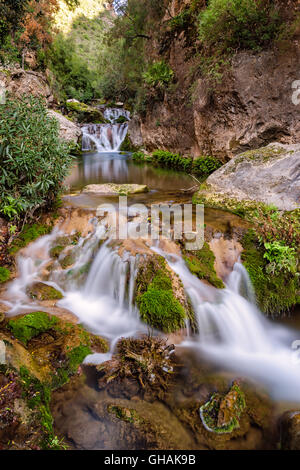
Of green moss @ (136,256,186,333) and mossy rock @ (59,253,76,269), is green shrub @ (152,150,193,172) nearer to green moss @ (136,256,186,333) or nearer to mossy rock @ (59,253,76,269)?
mossy rock @ (59,253,76,269)

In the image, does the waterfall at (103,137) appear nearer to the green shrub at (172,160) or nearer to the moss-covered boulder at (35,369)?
the green shrub at (172,160)

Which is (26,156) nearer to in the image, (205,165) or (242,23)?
(205,165)

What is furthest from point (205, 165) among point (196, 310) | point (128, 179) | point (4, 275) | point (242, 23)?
point (4, 275)

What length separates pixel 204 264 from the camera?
14.4 ft

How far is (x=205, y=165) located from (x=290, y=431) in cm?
1011

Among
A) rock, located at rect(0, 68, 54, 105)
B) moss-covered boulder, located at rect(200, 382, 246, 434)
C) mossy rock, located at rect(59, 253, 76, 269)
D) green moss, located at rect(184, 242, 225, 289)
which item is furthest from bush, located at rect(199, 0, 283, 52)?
moss-covered boulder, located at rect(200, 382, 246, 434)

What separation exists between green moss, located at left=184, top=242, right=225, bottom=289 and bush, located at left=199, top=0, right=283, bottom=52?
8.42 m

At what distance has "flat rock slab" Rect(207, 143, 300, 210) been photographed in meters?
5.63

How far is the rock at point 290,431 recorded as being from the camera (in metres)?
2.29

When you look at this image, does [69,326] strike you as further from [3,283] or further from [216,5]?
[216,5]

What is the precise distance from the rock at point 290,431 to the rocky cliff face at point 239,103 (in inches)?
326

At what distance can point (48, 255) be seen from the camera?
15.7 ft

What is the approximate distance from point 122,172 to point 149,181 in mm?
2665
